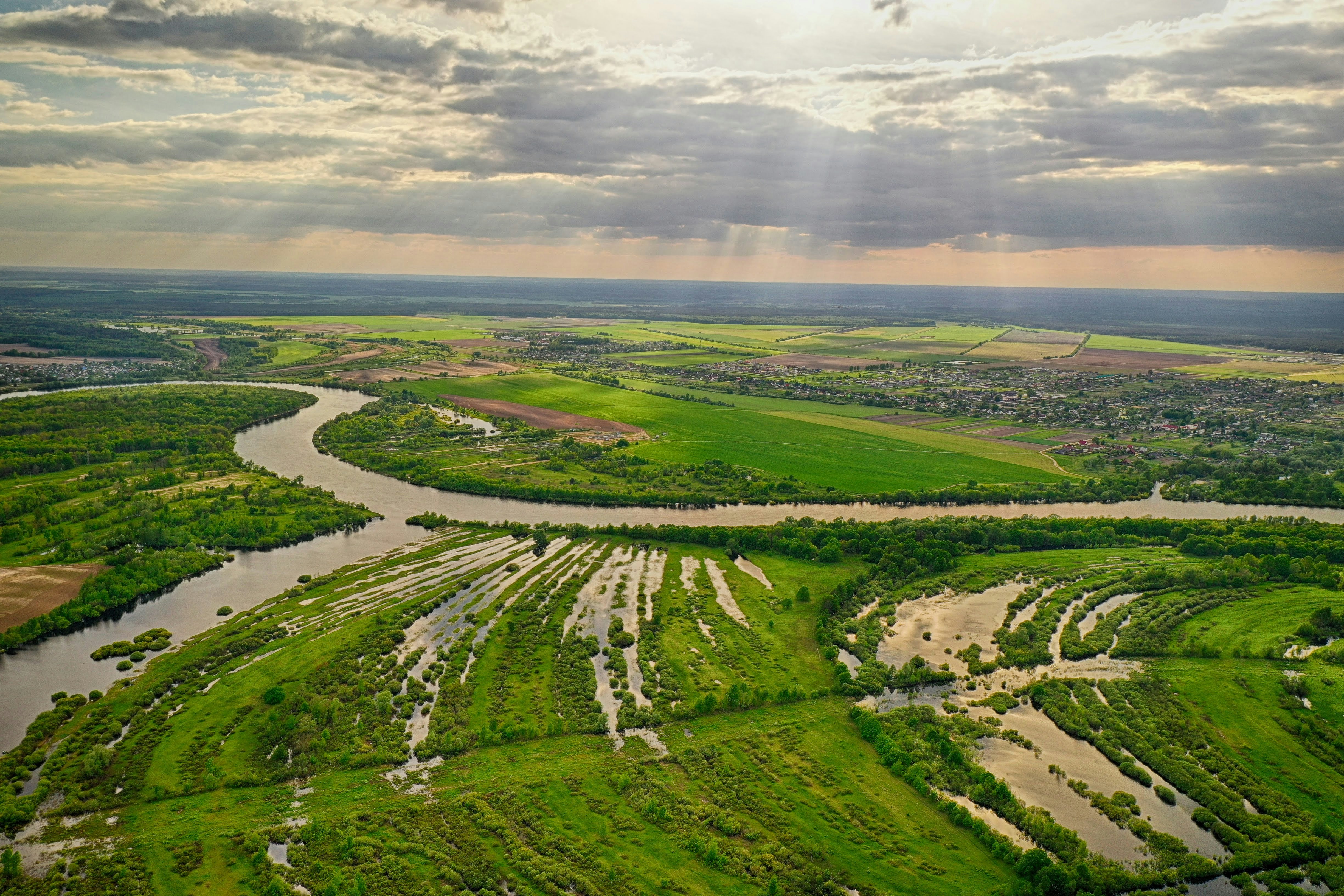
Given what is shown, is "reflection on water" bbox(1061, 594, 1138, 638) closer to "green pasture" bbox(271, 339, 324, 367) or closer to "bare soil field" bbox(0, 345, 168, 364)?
"green pasture" bbox(271, 339, 324, 367)

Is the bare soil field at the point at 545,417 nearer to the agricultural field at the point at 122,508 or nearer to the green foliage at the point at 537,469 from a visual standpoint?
the green foliage at the point at 537,469

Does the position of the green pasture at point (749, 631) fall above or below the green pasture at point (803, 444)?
below

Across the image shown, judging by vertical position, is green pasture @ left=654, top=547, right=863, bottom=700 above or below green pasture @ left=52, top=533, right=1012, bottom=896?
above

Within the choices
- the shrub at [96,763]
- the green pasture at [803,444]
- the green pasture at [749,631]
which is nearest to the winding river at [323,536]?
the shrub at [96,763]

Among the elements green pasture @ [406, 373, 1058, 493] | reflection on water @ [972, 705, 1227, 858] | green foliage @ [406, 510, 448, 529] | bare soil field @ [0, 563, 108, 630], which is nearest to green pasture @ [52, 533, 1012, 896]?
reflection on water @ [972, 705, 1227, 858]

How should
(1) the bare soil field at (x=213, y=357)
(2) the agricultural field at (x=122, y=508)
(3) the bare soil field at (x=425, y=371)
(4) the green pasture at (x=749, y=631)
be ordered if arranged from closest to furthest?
(4) the green pasture at (x=749, y=631) → (2) the agricultural field at (x=122, y=508) → (3) the bare soil field at (x=425, y=371) → (1) the bare soil field at (x=213, y=357)

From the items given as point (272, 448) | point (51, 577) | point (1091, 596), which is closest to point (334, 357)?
point (272, 448)

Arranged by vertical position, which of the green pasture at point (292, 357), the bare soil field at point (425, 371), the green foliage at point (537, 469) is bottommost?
the green foliage at point (537, 469)
